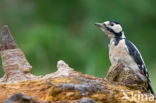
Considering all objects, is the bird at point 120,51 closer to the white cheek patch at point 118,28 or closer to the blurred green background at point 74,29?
the white cheek patch at point 118,28

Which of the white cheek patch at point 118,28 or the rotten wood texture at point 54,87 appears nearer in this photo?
the rotten wood texture at point 54,87

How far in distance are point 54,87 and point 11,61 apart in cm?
70

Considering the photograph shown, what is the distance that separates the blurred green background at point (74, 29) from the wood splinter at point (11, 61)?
23.9 ft

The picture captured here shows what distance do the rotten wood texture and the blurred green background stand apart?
7322 millimetres

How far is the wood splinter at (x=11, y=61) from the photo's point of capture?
7.02m

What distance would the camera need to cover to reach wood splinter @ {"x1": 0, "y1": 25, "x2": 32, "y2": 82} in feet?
23.0

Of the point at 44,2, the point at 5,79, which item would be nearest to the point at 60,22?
the point at 44,2

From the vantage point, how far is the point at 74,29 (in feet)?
62.6

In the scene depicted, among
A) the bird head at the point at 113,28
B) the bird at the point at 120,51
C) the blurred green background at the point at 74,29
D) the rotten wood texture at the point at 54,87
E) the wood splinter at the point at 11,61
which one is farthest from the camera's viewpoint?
the blurred green background at the point at 74,29

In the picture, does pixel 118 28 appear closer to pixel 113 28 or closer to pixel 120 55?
pixel 113 28

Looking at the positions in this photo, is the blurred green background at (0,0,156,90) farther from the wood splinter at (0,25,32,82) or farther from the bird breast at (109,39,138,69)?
the wood splinter at (0,25,32,82)

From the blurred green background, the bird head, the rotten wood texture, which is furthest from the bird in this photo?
the blurred green background

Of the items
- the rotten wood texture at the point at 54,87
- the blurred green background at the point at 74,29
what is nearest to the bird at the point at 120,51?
the rotten wood texture at the point at 54,87

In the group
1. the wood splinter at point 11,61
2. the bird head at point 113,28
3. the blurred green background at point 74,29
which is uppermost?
the wood splinter at point 11,61
